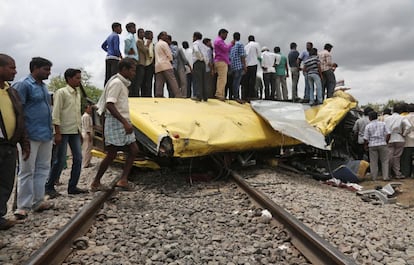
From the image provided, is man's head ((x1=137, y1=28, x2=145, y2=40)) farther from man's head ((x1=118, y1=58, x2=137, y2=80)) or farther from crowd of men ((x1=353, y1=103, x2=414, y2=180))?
crowd of men ((x1=353, y1=103, x2=414, y2=180))

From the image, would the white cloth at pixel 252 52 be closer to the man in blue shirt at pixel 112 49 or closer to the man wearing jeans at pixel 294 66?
the man wearing jeans at pixel 294 66

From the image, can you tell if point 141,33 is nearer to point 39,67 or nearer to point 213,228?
point 39,67

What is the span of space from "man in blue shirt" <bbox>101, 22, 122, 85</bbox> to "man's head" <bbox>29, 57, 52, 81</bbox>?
14.1 feet

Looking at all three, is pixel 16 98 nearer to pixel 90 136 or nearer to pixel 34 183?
pixel 34 183

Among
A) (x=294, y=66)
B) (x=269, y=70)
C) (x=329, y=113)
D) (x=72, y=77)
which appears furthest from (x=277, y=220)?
(x=294, y=66)

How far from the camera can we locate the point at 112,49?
28.7 feet

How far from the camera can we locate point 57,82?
47125 millimetres

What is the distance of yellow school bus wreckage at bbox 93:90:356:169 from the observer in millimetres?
6082

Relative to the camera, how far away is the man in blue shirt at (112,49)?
865 centimetres

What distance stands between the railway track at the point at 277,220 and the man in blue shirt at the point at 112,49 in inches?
195

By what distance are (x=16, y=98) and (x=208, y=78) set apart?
629cm

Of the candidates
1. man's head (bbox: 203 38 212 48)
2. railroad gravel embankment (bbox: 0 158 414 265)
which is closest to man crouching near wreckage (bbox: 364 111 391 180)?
railroad gravel embankment (bbox: 0 158 414 265)

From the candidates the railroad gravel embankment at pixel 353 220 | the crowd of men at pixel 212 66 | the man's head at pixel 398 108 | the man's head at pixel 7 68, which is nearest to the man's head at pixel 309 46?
the crowd of men at pixel 212 66

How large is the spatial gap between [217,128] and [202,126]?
300 millimetres
